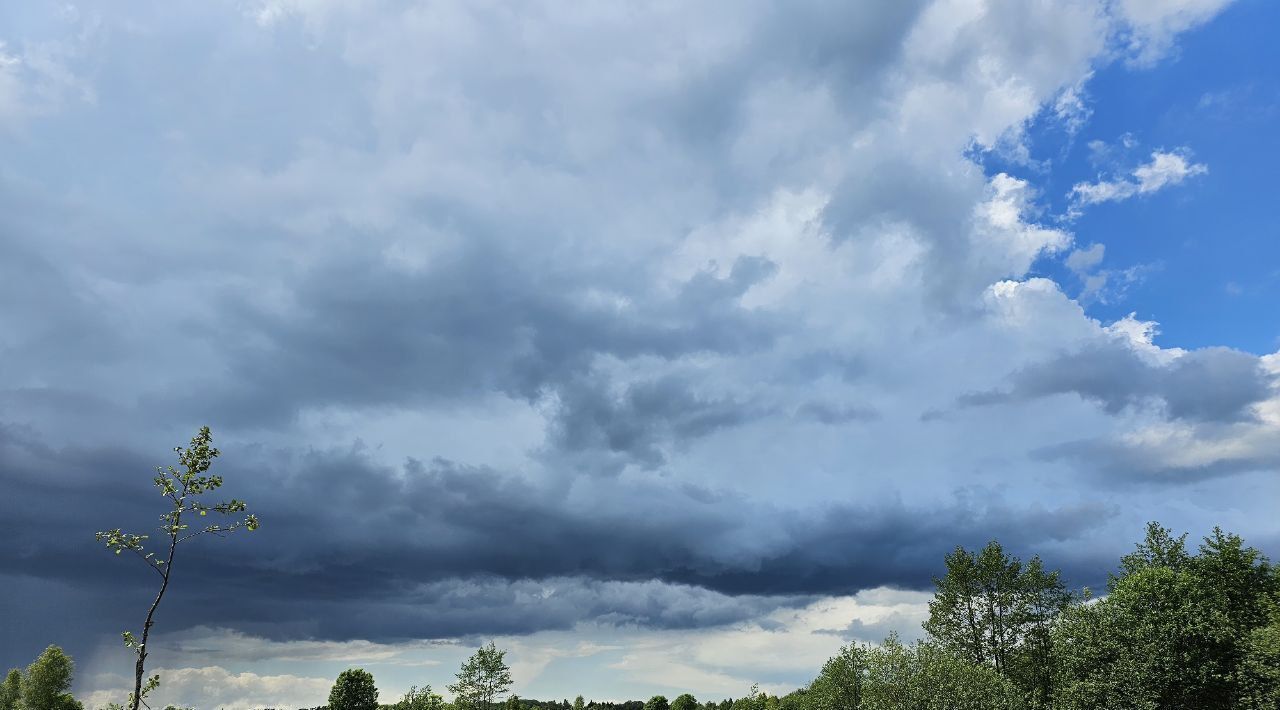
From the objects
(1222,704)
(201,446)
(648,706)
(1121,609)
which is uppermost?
(201,446)

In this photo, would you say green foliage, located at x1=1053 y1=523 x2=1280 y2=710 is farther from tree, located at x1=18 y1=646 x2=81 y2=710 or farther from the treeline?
tree, located at x1=18 y1=646 x2=81 y2=710

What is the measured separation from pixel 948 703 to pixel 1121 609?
2106cm

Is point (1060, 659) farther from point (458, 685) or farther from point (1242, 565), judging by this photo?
point (458, 685)

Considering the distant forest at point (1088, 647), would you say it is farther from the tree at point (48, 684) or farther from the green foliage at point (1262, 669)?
the tree at point (48, 684)

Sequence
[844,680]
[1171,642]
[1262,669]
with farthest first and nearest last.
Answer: [844,680] → [1171,642] → [1262,669]

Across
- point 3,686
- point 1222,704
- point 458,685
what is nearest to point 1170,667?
point 1222,704

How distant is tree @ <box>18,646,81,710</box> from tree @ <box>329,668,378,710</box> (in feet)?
146

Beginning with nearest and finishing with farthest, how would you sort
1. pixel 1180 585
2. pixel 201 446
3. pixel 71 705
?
pixel 201 446
pixel 1180 585
pixel 71 705

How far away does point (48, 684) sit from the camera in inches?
4382

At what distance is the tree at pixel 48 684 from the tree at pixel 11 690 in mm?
2027

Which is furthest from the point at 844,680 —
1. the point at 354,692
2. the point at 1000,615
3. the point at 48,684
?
the point at 48,684

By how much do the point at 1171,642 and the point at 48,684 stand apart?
480 feet

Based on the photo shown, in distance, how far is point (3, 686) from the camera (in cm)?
11619

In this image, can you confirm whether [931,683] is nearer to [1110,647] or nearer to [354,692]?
[1110,647]
